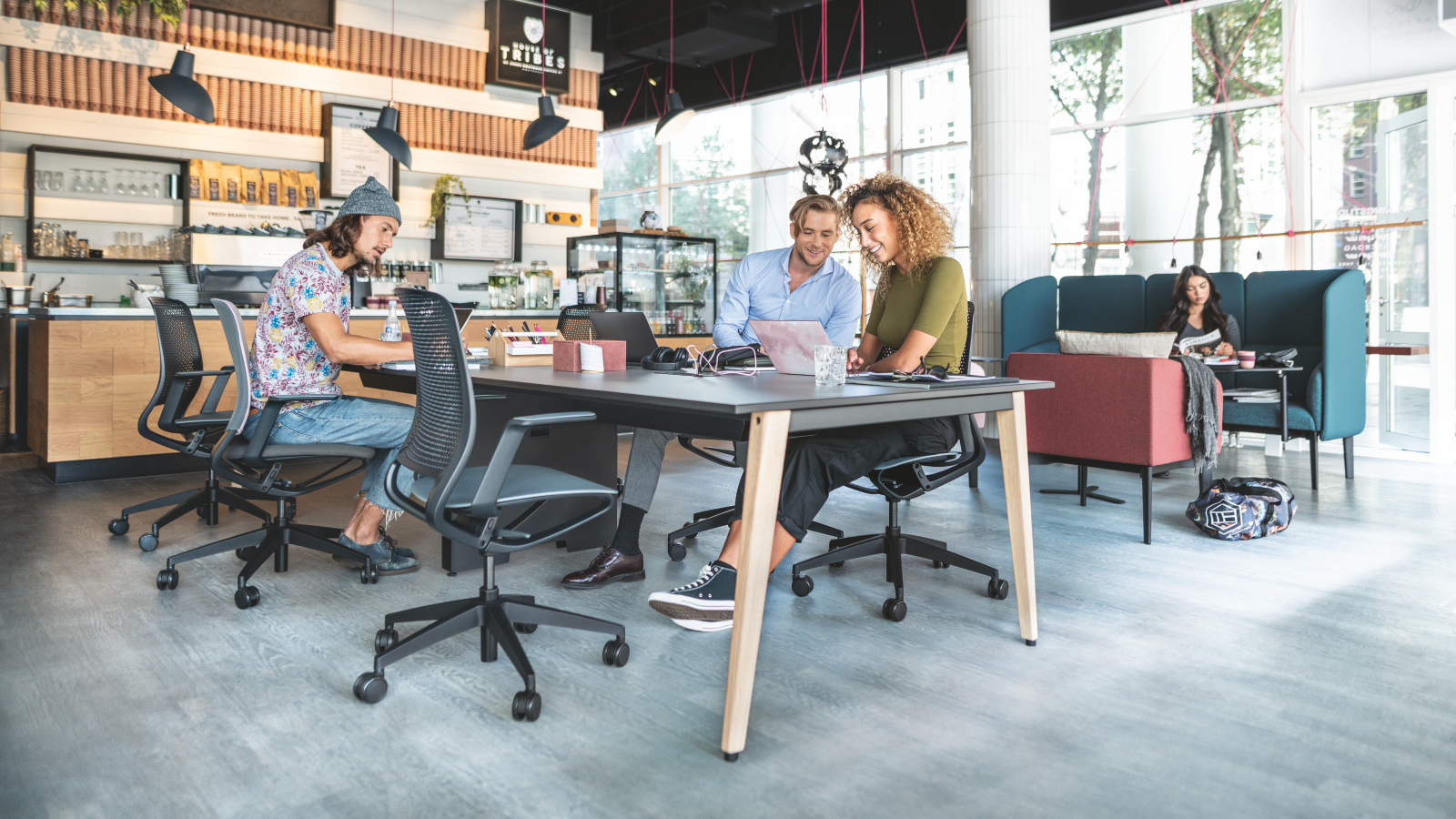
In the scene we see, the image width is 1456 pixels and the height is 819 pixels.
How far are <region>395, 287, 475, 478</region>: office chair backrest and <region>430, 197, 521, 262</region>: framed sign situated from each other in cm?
591

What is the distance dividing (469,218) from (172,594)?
550cm

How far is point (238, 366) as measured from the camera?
10.1ft

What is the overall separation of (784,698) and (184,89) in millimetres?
5731

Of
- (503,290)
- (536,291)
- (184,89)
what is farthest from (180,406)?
(536,291)

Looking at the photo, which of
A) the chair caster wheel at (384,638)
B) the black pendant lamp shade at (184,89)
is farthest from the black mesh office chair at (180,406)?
the black pendant lamp shade at (184,89)

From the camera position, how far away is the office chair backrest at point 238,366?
3010 mm

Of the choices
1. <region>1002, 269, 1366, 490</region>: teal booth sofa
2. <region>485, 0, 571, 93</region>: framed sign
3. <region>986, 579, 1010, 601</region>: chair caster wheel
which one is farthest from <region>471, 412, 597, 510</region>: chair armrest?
<region>485, 0, 571, 93</region>: framed sign

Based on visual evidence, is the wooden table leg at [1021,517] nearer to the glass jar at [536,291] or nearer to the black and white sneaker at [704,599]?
the black and white sneaker at [704,599]

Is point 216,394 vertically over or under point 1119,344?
under

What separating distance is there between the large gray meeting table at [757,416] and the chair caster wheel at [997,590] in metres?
0.44

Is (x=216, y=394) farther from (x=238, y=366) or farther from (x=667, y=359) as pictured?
(x=667, y=359)

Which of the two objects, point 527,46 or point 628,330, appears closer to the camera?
point 628,330

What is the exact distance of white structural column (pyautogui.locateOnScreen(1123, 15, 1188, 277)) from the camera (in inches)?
276

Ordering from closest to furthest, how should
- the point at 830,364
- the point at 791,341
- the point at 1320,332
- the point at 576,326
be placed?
the point at 830,364 → the point at 791,341 → the point at 576,326 → the point at 1320,332
